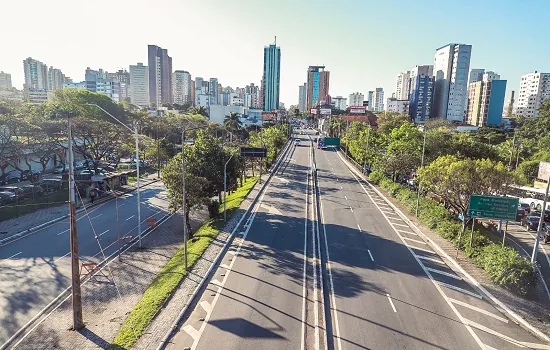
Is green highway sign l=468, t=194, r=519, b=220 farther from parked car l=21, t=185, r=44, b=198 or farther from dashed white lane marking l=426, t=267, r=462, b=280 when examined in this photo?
parked car l=21, t=185, r=44, b=198

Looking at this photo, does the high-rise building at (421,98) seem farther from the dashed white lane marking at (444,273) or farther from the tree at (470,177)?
the dashed white lane marking at (444,273)

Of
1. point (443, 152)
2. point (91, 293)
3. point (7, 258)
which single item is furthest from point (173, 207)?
point (443, 152)

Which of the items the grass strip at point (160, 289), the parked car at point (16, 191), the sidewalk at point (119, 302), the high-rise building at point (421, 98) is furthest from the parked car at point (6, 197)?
the high-rise building at point (421, 98)

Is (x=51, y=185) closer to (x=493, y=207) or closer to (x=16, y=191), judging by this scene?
(x=16, y=191)

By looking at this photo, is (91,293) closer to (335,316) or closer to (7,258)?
(7,258)

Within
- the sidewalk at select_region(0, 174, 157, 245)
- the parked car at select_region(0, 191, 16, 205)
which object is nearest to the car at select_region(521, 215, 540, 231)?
the sidewalk at select_region(0, 174, 157, 245)
